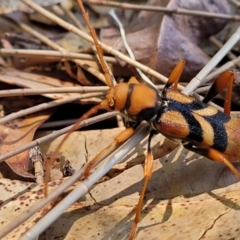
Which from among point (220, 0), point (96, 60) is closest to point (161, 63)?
point (96, 60)

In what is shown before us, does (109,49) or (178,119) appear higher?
(109,49)

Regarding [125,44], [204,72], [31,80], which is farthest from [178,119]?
[31,80]

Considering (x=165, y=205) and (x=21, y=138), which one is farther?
(x=21, y=138)

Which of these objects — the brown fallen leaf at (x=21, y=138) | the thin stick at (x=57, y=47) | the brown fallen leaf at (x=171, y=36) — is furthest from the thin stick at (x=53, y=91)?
the brown fallen leaf at (x=171, y=36)

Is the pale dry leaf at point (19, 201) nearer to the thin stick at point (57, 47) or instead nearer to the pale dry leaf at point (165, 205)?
the pale dry leaf at point (165, 205)

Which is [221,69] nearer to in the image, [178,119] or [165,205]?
[178,119]

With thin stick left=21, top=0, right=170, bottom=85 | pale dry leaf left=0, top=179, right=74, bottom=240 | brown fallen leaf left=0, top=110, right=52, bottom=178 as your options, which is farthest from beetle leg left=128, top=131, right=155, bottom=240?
thin stick left=21, top=0, right=170, bottom=85
